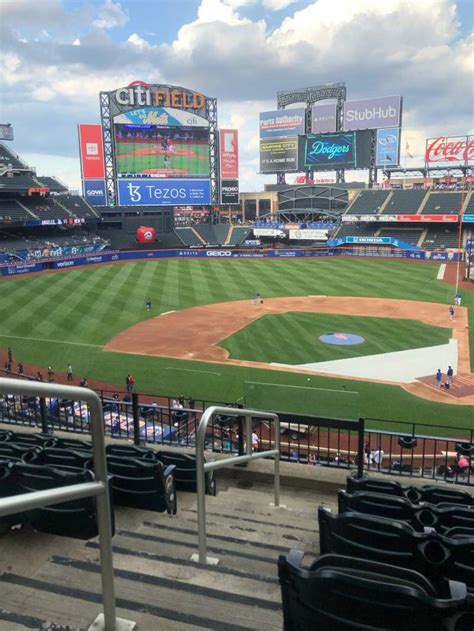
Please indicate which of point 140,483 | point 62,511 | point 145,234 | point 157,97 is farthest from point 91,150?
point 62,511

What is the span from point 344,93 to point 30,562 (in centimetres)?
9833

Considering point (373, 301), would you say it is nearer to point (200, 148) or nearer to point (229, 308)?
Result: point (229, 308)

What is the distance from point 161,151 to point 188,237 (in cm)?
1453

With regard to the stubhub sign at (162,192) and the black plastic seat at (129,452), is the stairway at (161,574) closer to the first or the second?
the black plastic seat at (129,452)

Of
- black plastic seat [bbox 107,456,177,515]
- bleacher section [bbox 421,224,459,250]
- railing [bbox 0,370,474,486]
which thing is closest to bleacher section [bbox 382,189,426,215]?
bleacher section [bbox 421,224,459,250]

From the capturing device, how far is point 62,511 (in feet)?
14.7

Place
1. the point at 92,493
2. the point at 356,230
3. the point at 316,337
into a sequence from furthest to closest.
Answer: the point at 356,230, the point at 316,337, the point at 92,493

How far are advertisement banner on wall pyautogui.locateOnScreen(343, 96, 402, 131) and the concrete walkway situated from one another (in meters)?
69.2

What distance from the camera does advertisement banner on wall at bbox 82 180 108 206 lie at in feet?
254

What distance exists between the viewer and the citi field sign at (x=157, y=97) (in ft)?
248

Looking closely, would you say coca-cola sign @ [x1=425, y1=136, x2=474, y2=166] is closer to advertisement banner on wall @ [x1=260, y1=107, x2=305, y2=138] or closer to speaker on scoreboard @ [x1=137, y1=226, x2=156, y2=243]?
advertisement banner on wall @ [x1=260, y1=107, x2=305, y2=138]

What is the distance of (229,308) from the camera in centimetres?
3972

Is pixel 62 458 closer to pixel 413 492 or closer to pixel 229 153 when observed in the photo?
pixel 413 492

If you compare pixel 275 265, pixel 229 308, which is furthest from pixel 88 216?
pixel 229 308
